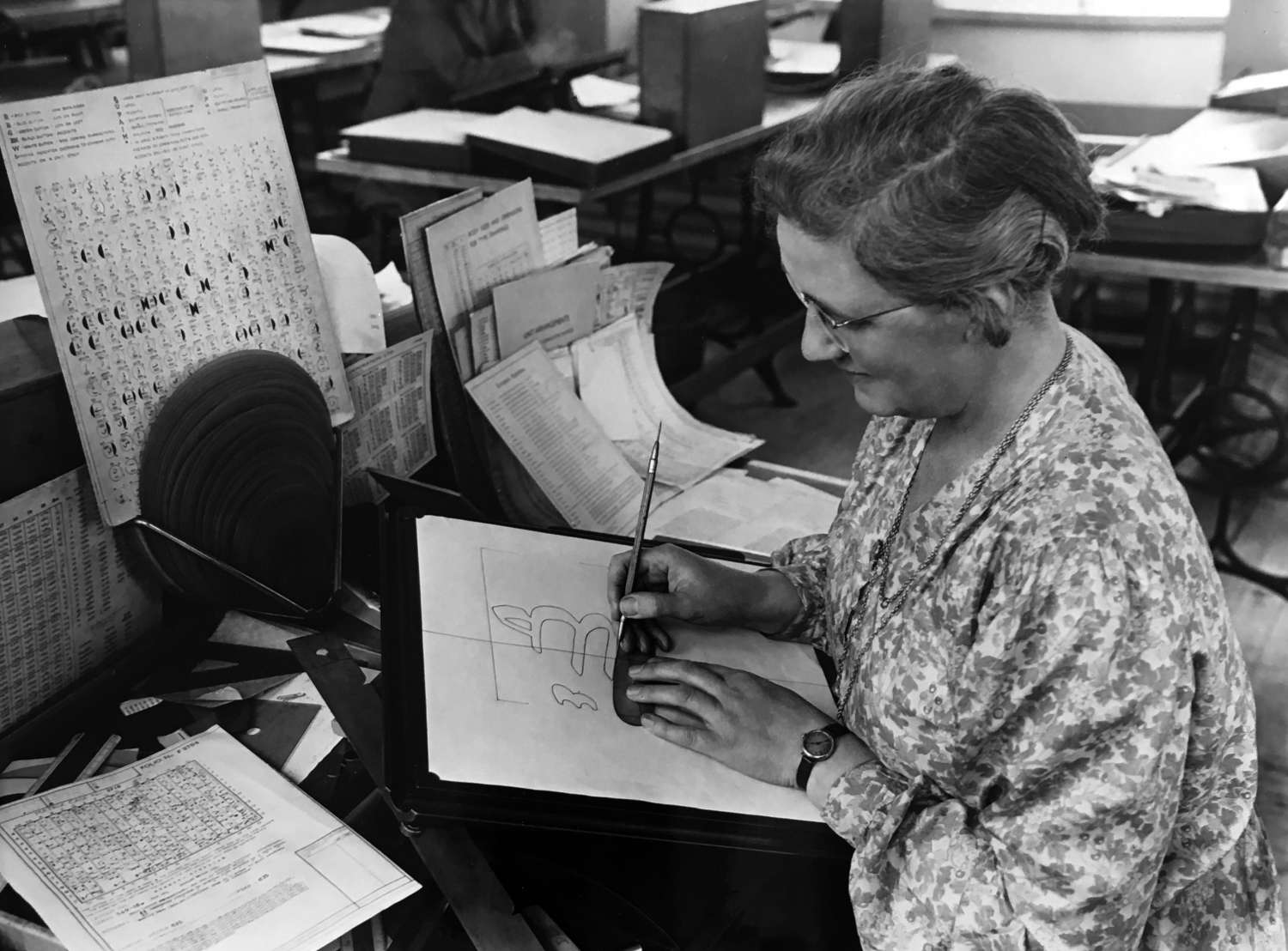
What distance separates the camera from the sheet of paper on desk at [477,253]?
1.32 meters

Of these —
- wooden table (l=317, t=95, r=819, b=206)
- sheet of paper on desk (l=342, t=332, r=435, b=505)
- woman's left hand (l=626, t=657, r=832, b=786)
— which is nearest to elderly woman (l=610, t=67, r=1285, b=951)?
woman's left hand (l=626, t=657, r=832, b=786)

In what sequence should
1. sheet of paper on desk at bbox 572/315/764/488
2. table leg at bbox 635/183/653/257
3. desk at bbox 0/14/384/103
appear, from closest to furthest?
sheet of paper on desk at bbox 572/315/764/488 < table leg at bbox 635/183/653/257 < desk at bbox 0/14/384/103

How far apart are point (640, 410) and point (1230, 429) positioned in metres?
2.18

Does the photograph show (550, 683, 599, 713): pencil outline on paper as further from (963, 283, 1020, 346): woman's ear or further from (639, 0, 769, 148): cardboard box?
(639, 0, 769, 148): cardboard box

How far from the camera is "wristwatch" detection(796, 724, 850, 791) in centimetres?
92

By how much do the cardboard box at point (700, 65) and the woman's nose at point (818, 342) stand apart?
1.71m

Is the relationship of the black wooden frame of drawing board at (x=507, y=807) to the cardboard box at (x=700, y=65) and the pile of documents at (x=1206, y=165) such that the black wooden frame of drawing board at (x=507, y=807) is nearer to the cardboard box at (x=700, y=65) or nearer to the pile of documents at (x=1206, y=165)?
the pile of documents at (x=1206, y=165)

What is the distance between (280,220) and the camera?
1.12m

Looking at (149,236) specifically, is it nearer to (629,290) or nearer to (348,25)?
(629,290)

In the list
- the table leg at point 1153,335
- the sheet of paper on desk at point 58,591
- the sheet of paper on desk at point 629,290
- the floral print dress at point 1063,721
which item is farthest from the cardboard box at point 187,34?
the table leg at point 1153,335

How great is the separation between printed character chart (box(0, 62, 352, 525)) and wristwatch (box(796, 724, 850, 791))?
1.97ft

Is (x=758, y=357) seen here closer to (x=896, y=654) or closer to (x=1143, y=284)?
(x=1143, y=284)

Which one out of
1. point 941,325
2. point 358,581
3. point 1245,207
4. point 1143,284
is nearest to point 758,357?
point 1245,207

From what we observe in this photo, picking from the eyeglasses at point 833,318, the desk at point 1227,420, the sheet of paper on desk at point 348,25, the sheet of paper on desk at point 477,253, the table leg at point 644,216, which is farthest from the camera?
the sheet of paper on desk at point 348,25
